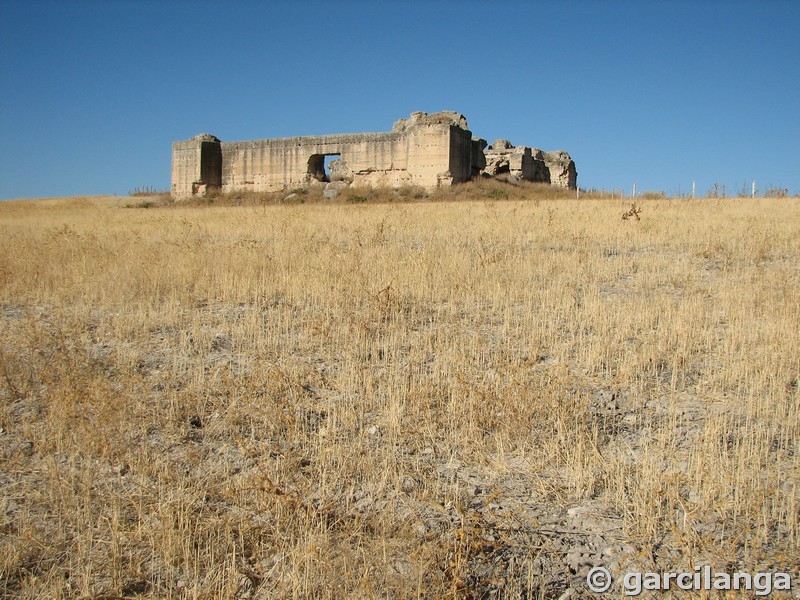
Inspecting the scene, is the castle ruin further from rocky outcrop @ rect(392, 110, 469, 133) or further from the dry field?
the dry field

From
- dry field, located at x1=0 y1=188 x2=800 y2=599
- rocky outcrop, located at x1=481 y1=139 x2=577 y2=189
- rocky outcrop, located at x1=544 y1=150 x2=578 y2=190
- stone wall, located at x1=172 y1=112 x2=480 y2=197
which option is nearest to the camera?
dry field, located at x1=0 y1=188 x2=800 y2=599

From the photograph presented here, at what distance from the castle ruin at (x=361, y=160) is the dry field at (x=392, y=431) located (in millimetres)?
17819

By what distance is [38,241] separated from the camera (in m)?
12.1

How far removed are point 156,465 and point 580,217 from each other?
11.8m

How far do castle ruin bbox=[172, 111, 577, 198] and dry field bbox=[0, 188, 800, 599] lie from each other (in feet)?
58.5

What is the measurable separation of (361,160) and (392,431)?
2383 cm

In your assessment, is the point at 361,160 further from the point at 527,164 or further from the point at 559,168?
the point at 559,168

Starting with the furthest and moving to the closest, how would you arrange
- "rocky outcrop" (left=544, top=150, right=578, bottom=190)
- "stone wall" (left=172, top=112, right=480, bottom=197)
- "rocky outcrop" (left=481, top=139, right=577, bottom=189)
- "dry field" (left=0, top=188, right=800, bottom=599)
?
"rocky outcrop" (left=544, top=150, right=578, bottom=190), "rocky outcrop" (left=481, top=139, right=577, bottom=189), "stone wall" (left=172, top=112, right=480, bottom=197), "dry field" (left=0, top=188, right=800, bottom=599)

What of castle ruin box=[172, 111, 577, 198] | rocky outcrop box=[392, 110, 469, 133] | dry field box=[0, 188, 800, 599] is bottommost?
dry field box=[0, 188, 800, 599]

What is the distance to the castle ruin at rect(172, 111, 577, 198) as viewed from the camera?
2503 cm

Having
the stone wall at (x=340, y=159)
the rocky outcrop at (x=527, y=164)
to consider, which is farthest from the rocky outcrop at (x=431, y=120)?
the rocky outcrop at (x=527, y=164)

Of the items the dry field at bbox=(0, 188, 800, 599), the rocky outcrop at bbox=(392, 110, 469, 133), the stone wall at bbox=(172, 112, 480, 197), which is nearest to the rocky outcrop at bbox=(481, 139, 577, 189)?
the stone wall at bbox=(172, 112, 480, 197)

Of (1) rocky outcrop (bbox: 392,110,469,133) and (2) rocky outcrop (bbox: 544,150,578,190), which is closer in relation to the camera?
(1) rocky outcrop (bbox: 392,110,469,133)

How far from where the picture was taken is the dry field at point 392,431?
2.54 m
